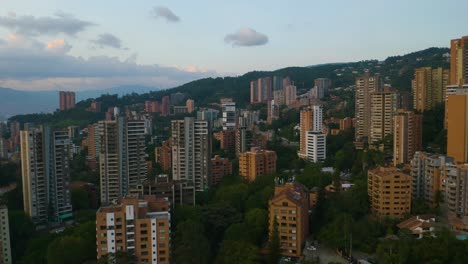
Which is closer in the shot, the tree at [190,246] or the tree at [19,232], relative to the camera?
the tree at [190,246]

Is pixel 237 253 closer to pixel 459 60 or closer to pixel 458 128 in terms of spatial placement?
pixel 458 128

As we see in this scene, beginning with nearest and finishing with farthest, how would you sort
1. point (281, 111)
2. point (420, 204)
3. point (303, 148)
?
point (420, 204)
point (303, 148)
point (281, 111)

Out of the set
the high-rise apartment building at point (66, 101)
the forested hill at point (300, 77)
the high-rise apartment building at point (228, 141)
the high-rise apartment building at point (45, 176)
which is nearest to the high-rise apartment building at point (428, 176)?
the high-rise apartment building at point (45, 176)

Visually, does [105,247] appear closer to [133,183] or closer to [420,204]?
[133,183]

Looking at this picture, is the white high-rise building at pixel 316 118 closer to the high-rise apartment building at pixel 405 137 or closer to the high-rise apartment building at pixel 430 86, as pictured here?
the high-rise apartment building at pixel 430 86

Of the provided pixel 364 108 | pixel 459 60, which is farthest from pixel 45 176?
pixel 459 60

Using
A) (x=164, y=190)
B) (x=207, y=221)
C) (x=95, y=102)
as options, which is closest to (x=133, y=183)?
(x=164, y=190)
